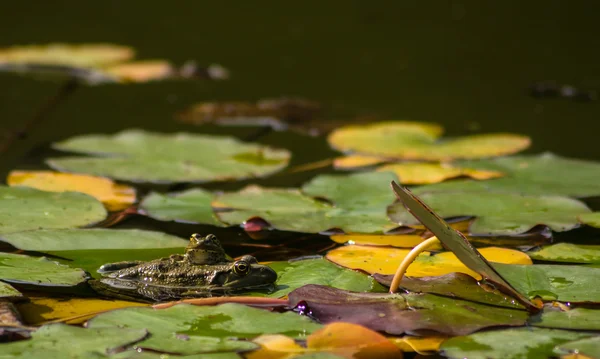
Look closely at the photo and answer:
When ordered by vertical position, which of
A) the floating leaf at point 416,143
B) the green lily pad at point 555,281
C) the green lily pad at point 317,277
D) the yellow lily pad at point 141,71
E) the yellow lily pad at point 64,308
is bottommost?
the yellow lily pad at point 64,308

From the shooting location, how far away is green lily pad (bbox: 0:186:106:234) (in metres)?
2.46

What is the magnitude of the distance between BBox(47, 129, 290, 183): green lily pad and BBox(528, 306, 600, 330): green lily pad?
1.63 metres

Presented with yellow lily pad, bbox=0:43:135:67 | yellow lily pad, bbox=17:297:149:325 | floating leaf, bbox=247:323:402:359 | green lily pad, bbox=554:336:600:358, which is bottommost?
yellow lily pad, bbox=17:297:149:325

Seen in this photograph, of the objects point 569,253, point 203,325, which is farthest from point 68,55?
point 203,325

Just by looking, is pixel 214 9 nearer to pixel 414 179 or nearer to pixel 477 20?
pixel 477 20

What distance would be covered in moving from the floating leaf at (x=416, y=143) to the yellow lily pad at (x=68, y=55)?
195 cm

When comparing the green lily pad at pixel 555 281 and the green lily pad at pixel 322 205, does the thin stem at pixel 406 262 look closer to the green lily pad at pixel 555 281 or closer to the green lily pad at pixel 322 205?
the green lily pad at pixel 555 281

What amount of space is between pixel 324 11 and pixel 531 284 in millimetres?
5207

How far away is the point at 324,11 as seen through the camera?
22.6 ft

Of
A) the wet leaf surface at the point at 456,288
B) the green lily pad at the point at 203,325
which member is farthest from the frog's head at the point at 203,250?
the wet leaf surface at the point at 456,288

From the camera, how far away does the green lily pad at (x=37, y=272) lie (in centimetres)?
201

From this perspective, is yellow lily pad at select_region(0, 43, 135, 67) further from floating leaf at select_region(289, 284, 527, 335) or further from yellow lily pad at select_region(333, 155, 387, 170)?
floating leaf at select_region(289, 284, 527, 335)

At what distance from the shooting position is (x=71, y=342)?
1598 mm

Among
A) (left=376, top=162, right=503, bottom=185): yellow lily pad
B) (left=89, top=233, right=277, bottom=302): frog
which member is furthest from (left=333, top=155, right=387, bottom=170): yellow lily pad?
(left=89, top=233, right=277, bottom=302): frog
